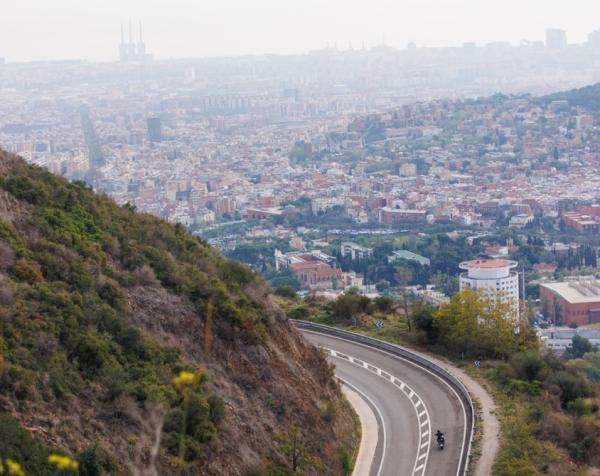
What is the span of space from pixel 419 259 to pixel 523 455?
1084 inches

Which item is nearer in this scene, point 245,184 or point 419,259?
point 419,259

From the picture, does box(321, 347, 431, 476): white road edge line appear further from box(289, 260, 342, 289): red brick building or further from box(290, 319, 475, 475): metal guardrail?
box(289, 260, 342, 289): red brick building

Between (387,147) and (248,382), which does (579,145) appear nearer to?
(387,147)

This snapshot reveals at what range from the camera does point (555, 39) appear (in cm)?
14862

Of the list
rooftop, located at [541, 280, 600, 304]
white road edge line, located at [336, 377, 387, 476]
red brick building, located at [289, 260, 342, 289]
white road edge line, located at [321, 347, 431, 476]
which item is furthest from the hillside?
red brick building, located at [289, 260, 342, 289]

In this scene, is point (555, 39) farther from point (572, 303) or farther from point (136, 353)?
point (136, 353)

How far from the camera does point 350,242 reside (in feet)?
136

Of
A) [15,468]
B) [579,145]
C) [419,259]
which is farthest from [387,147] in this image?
[15,468]

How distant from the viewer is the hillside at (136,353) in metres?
7.18

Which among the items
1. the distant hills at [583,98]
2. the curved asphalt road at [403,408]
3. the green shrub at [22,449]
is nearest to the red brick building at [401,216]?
the distant hills at [583,98]

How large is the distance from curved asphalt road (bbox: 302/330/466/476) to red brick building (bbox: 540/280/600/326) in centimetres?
1656

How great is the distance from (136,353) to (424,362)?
4.15 m

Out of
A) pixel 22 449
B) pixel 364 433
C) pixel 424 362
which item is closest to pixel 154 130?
pixel 424 362

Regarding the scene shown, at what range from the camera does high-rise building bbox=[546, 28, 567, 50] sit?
148 meters
